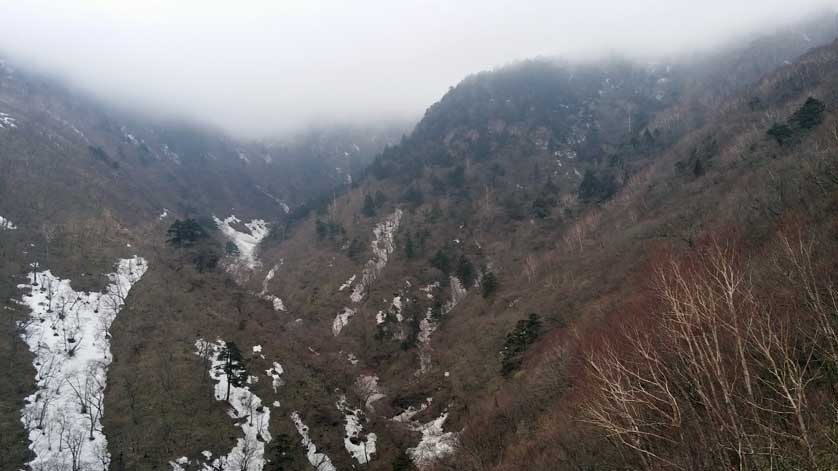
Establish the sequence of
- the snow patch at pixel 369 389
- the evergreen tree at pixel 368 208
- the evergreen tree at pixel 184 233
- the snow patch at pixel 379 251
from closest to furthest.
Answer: the snow patch at pixel 369 389 → the evergreen tree at pixel 184 233 → the snow patch at pixel 379 251 → the evergreen tree at pixel 368 208

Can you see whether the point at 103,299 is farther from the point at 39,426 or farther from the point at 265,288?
the point at 265,288

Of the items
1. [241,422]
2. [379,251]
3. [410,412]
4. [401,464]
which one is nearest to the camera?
[401,464]

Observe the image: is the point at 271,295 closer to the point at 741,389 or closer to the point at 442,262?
the point at 442,262

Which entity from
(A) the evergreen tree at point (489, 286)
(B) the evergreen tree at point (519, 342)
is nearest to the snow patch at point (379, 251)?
(A) the evergreen tree at point (489, 286)

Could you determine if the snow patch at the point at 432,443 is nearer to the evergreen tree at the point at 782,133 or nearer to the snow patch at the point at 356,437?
the snow patch at the point at 356,437

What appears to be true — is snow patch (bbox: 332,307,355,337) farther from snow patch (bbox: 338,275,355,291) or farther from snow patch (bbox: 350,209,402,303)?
snow patch (bbox: 338,275,355,291)

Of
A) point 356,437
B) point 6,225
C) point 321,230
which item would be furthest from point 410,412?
point 6,225
